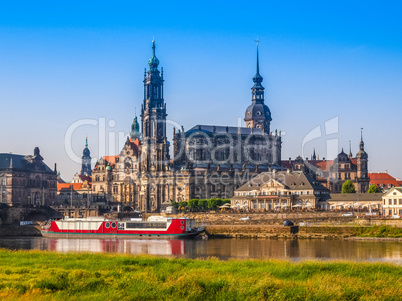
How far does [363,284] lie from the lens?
2808cm

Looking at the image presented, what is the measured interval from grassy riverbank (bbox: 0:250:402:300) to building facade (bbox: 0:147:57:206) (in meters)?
86.2

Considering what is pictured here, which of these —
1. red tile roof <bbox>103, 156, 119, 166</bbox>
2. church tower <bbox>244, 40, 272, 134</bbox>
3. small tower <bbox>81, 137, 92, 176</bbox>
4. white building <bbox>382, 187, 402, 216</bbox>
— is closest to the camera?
white building <bbox>382, 187, 402, 216</bbox>

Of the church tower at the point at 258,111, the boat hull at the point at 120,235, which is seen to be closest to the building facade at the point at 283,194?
the boat hull at the point at 120,235

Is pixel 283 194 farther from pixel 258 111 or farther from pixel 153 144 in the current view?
pixel 258 111

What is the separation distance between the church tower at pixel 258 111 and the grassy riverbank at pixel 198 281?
371ft

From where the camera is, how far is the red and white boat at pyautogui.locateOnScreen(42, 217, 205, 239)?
80.2m

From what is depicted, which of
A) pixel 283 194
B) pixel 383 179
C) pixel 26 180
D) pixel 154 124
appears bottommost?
pixel 283 194

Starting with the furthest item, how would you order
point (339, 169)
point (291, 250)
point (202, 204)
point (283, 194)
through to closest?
point (339, 169)
point (202, 204)
point (283, 194)
point (291, 250)

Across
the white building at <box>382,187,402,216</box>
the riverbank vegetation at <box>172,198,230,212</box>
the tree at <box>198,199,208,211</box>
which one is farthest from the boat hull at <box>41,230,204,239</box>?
the tree at <box>198,199,208,211</box>

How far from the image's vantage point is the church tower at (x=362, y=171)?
12582cm

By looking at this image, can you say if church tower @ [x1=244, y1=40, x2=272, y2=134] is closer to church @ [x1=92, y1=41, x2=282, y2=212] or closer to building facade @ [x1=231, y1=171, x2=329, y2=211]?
church @ [x1=92, y1=41, x2=282, y2=212]

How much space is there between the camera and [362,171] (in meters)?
130

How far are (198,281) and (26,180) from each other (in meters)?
100.0

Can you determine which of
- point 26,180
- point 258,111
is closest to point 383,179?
point 258,111
